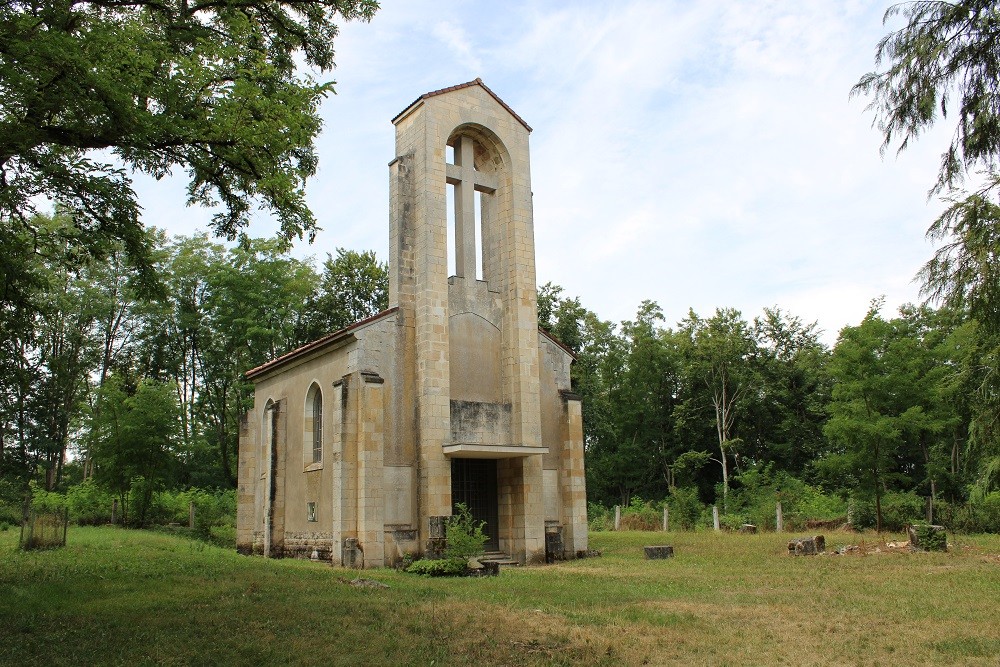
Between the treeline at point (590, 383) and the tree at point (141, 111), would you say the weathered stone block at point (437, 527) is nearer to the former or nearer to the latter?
the tree at point (141, 111)

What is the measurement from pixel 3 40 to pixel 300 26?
6.18m

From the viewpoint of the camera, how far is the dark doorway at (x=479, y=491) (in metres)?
22.2

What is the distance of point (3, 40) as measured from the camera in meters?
8.72

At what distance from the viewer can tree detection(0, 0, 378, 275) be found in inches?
354

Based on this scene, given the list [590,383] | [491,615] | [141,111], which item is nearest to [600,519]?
[590,383]

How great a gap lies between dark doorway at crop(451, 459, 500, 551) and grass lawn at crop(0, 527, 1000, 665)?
4875 millimetres

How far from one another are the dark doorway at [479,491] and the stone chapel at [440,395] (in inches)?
1.6

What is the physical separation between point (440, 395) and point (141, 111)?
40.1ft

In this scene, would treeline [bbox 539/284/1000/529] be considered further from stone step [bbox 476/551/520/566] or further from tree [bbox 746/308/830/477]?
stone step [bbox 476/551/520/566]

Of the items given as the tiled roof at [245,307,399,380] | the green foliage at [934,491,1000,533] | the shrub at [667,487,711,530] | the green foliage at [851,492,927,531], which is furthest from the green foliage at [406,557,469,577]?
the green foliage at [934,491,1000,533]

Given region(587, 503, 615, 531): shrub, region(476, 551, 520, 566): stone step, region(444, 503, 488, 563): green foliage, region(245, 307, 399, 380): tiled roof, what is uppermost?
region(245, 307, 399, 380): tiled roof

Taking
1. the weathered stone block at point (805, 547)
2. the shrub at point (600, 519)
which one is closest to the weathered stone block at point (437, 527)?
the weathered stone block at point (805, 547)

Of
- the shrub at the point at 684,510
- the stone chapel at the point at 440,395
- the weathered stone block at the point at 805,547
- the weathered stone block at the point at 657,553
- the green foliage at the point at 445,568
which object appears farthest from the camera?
the shrub at the point at 684,510

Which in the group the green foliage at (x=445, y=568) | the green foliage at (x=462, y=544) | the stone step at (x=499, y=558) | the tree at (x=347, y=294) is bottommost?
the stone step at (x=499, y=558)
